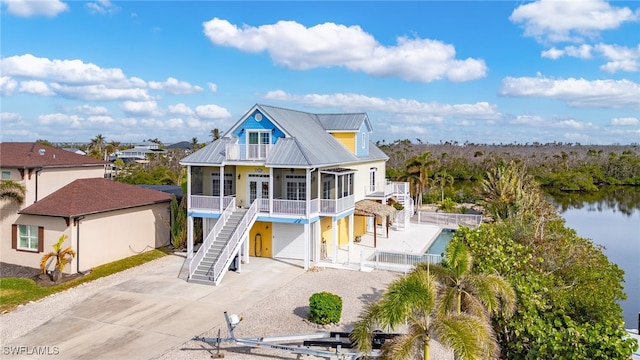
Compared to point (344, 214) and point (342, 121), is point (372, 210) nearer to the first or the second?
point (344, 214)

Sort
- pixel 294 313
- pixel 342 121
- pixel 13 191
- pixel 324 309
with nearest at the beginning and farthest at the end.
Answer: pixel 324 309 < pixel 294 313 < pixel 13 191 < pixel 342 121

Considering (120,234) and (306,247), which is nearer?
(306,247)

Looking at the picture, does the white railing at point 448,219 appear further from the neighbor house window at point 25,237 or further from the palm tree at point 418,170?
the neighbor house window at point 25,237

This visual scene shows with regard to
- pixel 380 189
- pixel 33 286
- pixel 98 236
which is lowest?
pixel 33 286

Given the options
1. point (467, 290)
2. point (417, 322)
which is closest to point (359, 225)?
point (467, 290)

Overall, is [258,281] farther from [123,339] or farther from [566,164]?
[566,164]

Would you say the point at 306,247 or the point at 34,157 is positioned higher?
the point at 34,157

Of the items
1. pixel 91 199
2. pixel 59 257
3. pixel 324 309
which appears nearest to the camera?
pixel 324 309
